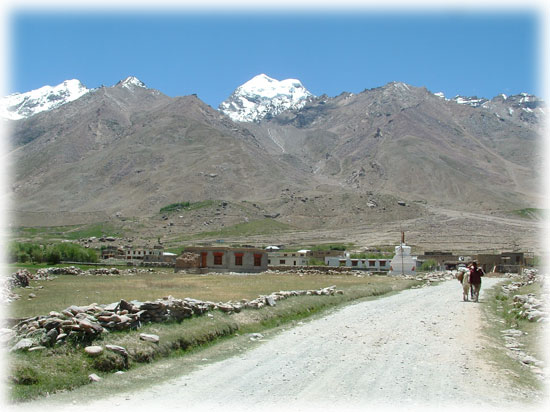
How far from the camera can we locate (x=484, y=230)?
158 metres

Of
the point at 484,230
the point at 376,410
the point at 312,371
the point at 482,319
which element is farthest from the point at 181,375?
the point at 484,230

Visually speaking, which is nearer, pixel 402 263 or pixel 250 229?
pixel 402 263

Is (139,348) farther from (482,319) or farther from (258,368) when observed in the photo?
(482,319)

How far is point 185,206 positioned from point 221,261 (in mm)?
125077

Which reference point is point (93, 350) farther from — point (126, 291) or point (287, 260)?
point (287, 260)

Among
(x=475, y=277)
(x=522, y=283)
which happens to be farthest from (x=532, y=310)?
(x=522, y=283)

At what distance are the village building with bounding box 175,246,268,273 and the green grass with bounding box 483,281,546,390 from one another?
138ft

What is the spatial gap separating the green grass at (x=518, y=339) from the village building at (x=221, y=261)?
4213 cm

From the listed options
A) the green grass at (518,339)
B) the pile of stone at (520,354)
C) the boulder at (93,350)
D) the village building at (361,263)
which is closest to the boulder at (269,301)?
the green grass at (518,339)

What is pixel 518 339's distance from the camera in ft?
54.6

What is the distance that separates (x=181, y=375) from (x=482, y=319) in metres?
13.8

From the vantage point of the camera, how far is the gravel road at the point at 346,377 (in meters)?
9.40

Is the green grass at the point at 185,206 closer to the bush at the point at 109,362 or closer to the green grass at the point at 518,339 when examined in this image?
the green grass at the point at 518,339

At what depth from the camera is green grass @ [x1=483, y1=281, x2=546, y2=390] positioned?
1154cm
